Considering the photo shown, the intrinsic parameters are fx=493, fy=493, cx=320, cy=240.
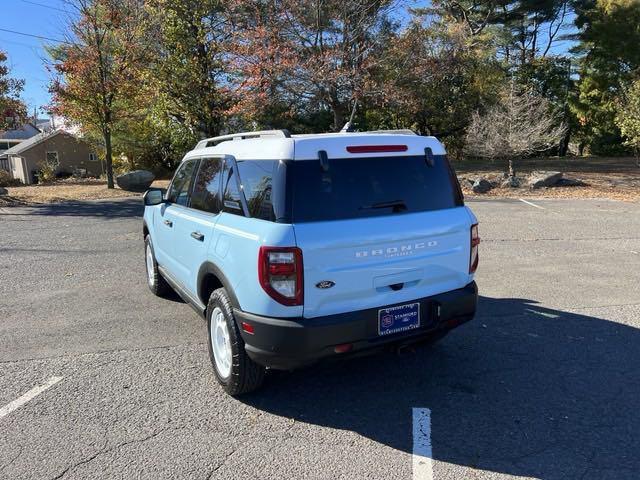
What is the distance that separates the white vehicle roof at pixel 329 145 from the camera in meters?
3.18

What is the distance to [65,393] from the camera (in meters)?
3.69

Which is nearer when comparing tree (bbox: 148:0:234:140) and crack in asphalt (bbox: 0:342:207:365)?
crack in asphalt (bbox: 0:342:207:365)

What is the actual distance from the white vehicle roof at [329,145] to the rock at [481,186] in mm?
12106

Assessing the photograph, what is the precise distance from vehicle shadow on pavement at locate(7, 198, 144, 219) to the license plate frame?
10683 mm

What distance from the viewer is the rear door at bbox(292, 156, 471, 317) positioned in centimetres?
306

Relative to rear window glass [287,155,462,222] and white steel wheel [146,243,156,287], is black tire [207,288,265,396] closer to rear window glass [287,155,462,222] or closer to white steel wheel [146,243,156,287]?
rear window glass [287,155,462,222]

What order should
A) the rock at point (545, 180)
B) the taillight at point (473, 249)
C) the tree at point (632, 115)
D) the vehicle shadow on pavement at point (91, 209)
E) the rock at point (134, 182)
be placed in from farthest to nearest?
the rock at point (134, 182) → the tree at point (632, 115) → the rock at point (545, 180) → the vehicle shadow on pavement at point (91, 209) → the taillight at point (473, 249)

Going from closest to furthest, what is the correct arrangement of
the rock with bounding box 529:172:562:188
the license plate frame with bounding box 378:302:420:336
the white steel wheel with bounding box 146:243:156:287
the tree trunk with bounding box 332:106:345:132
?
1. the license plate frame with bounding box 378:302:420:336
2. the white steel wheel with bounding box 146:243:156:287
3. the rock with bounding box 529:172:562:188
4. the tree trunk with bounding box 332:106:345:132

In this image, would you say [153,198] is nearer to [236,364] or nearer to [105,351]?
[105,351]

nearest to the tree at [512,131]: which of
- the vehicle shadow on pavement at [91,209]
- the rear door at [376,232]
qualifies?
the vehicle shadow on pavement at [91,209]

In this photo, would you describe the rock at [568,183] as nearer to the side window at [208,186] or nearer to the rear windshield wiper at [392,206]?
the rear windshield wiper at [392,206]

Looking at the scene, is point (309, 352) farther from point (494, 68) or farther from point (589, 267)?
point (494, 68)

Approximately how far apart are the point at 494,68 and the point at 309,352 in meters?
23.6

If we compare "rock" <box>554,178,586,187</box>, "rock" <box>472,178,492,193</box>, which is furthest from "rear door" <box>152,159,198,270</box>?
"rock" <box>554,178,586,187</box>
